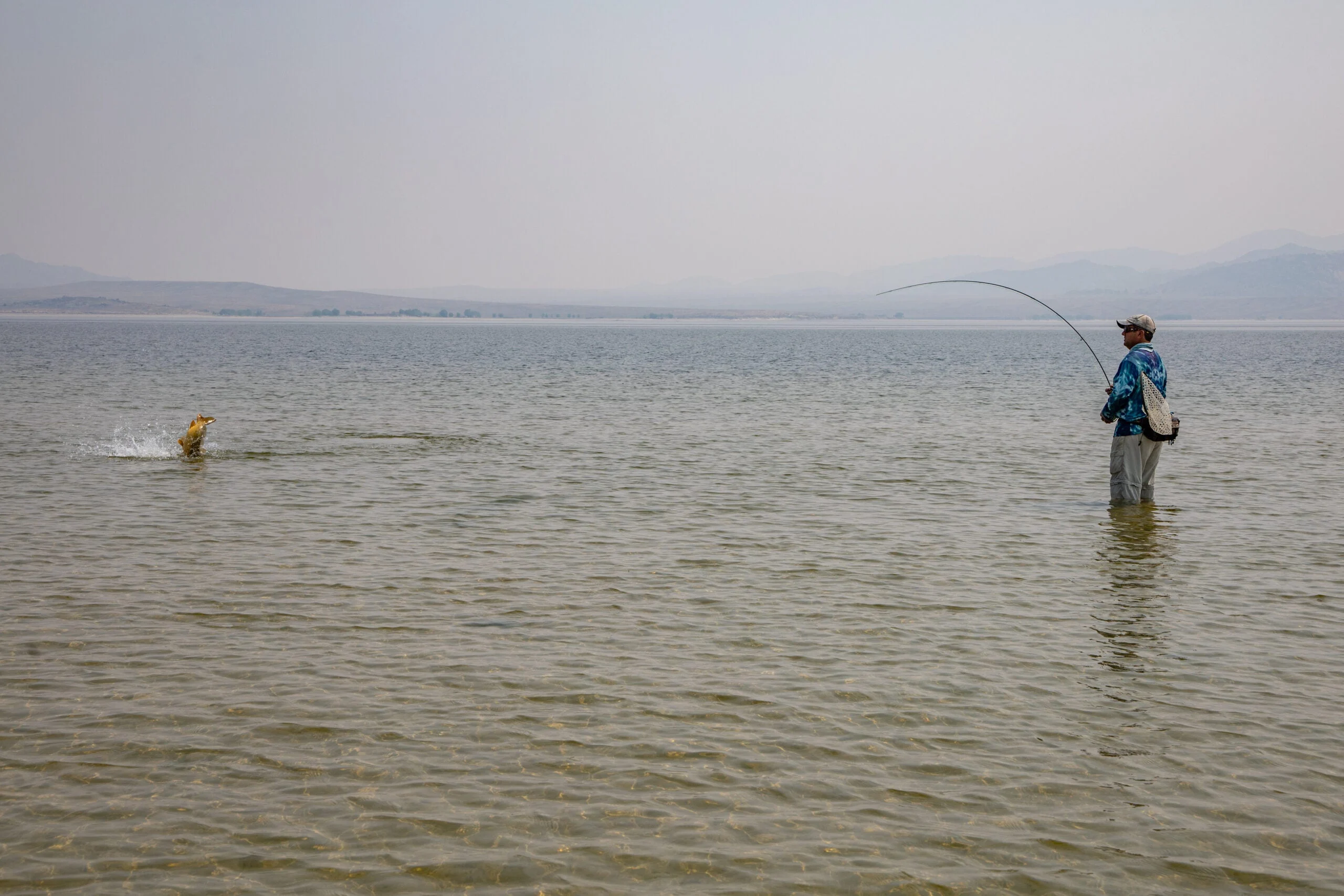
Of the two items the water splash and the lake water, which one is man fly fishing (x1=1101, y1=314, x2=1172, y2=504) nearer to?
the lake water

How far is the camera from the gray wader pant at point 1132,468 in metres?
15.7

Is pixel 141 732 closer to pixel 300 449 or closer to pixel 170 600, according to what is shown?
pixel 170 600

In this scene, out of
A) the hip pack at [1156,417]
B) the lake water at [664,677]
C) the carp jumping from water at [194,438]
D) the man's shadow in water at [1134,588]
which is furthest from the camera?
the carp jumping from water at [194,438]

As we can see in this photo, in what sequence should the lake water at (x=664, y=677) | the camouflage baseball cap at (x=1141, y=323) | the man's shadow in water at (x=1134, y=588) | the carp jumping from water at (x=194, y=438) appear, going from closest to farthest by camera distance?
1. the lake water at (x=664, y=677)
2. the man's shadow in water at (x=1134, y=588)
3. the camouflage baseball cap at (x=1141, y=323)
4. the carp jumping from water at (x=194, y=438)

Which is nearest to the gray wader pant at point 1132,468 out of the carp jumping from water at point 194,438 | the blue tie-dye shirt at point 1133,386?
the blue tie-dye shirt at point 1133,386

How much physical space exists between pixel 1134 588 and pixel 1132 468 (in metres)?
4.72

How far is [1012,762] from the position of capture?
703 centimetres

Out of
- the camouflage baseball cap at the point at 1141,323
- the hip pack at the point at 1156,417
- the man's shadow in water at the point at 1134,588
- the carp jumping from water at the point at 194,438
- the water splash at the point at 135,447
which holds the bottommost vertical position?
the man's shadow in water at the point at 1134,588

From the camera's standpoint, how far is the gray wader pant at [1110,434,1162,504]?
51.4ft

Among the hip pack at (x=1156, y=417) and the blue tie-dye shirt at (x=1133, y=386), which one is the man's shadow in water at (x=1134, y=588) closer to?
the hip pack at (x=1156, y=417)

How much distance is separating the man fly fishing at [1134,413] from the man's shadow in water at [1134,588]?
0.44 m

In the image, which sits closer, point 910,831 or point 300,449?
point 910,831

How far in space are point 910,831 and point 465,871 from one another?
2.38m

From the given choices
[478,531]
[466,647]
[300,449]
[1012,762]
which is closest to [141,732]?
[466,647]
